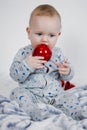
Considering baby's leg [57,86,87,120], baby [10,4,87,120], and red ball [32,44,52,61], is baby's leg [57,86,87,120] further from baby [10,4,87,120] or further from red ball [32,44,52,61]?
red ball [32,44,52,61]

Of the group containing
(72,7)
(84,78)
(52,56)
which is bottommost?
(84,78)

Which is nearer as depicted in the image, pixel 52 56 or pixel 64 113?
pixel 64 113

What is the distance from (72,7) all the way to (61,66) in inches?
28.1

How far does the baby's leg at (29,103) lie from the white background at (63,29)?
2.13 feet

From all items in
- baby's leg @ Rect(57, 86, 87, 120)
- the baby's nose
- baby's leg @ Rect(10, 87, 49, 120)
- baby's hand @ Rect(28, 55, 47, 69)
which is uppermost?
the baby's nose

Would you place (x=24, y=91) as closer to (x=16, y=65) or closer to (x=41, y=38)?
(x=16, y=65)

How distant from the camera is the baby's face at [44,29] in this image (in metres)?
1.46

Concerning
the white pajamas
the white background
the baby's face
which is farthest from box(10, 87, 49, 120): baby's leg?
the white background

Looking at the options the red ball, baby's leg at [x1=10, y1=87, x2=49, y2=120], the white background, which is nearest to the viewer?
baby's leg at [x1=10, y1=87, x2=49, y2=120]

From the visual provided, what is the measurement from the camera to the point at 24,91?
1.44 metres

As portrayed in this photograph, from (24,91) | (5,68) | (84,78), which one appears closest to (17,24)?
(5,68)

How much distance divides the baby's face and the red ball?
0.04m

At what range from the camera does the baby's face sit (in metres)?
1.46

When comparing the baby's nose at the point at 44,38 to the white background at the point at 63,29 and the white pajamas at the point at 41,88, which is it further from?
the white background at the point at 63,29
